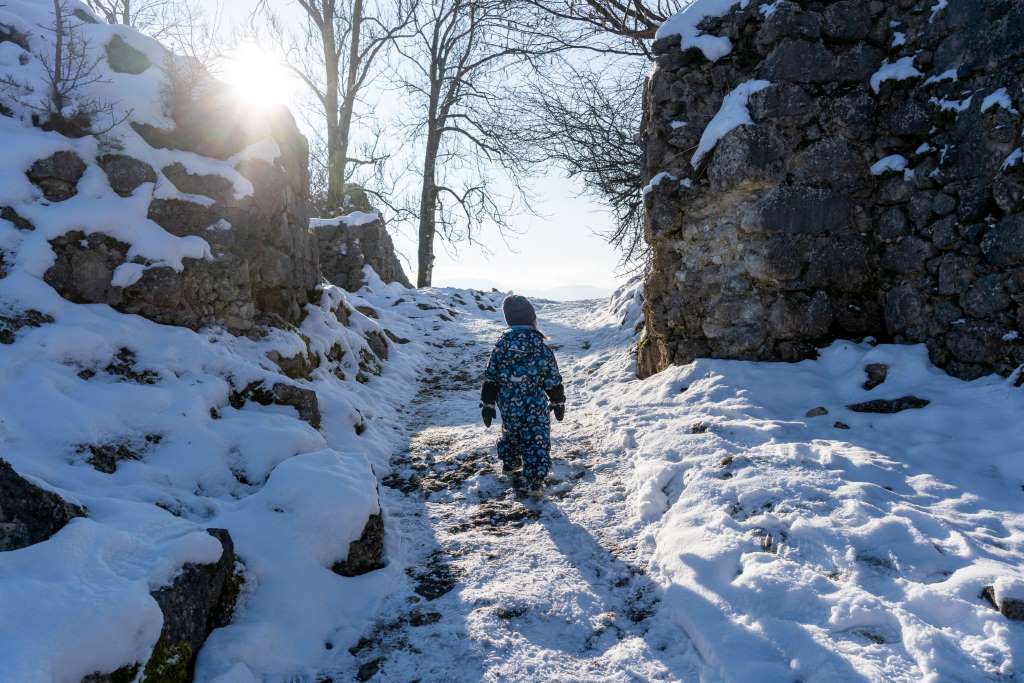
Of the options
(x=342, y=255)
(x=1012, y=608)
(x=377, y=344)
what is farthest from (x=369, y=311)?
(x=1012, y=608)

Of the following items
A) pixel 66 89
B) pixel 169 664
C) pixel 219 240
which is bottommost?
pixel 169 664

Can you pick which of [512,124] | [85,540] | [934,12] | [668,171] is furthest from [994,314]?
[512,124]

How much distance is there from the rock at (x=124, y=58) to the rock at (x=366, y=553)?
5358 mm

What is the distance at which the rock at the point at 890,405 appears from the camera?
16.3 ft

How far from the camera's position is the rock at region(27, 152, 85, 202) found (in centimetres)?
507

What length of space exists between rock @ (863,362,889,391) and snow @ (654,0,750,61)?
3.75m

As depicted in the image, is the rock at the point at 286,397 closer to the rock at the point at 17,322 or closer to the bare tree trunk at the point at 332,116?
the rock at the point at 17,322

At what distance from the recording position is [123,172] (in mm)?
5535

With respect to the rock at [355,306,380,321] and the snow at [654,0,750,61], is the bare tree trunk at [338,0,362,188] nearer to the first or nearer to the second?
the rock at [355,306,380,321]

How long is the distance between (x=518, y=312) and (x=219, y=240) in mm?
3180

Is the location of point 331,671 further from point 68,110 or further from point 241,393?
point 68,110

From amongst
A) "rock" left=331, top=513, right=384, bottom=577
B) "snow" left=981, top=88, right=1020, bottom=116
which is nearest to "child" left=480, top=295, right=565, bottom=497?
"rock" left=331, top=513, right=384, bottom=577

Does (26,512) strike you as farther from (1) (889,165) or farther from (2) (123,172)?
(1) (889,165)

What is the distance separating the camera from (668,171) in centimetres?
703
